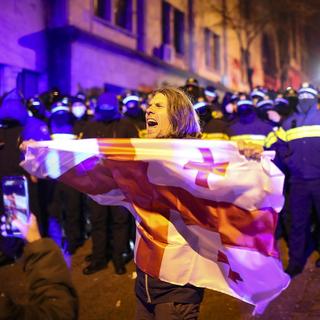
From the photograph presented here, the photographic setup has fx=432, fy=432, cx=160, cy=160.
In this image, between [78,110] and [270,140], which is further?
[78,110]

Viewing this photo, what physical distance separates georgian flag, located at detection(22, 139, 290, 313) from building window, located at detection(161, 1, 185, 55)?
18700 millimetres

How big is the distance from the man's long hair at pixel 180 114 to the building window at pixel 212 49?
23680 millimetres

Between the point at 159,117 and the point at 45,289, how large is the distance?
4.18ft

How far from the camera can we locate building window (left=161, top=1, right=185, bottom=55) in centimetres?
2119

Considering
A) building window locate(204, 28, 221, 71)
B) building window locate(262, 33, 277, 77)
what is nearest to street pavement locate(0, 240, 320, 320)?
building window locate(204, 28, 221, 71)

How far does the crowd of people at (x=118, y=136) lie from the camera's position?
18.3ft

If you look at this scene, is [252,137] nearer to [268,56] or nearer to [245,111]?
[245,111]

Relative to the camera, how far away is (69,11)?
14.1 m

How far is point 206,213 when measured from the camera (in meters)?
2.56

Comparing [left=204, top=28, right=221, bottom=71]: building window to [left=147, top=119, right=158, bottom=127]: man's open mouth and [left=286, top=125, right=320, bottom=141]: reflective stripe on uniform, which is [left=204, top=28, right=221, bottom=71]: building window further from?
[left=147, top=119, right=158, bottom=127]: man's open mouth

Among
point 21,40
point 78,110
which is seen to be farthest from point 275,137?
point 21,40

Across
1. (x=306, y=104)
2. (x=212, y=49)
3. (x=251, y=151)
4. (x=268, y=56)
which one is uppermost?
(x=268, y=56)

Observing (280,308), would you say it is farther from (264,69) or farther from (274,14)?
(264,69)

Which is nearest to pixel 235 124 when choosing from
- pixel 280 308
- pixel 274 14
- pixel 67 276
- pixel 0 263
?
pixel 280 308
